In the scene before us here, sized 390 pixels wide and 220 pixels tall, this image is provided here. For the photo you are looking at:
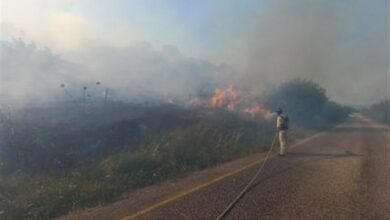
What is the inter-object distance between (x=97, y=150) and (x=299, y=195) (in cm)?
938

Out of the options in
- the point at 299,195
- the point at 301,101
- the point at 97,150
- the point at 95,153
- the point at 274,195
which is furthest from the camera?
the point at 301,101

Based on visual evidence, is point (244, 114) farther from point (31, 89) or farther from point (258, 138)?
point (31, 89)

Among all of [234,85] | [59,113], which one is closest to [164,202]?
[59,113]

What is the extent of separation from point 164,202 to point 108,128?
11708 millimetres

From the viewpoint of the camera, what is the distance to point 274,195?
9852 millimetres

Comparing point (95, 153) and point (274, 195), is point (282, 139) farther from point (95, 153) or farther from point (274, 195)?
point (274, 195)

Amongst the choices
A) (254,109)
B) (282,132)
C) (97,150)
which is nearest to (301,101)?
(254,109)

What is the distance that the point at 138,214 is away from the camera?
8133 mm

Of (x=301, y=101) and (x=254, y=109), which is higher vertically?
(x=301, y=101)

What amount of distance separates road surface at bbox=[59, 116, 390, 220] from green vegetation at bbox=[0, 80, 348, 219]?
3.66ft

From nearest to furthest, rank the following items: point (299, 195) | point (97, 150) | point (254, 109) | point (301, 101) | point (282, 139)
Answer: point (299, 195) → point (282, 139) → point (97, 150) → point (254, 109) → point (301, 101)

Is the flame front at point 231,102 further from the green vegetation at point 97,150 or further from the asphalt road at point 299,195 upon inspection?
the asphalt road at point 299,195

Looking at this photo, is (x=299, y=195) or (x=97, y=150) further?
(x=97, y=150)

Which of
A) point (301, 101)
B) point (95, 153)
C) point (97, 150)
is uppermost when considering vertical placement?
point (301, 101)
